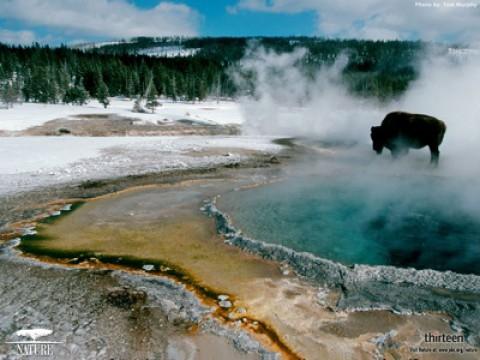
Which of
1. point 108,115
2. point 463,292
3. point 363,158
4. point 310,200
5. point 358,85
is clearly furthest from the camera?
point 358,85

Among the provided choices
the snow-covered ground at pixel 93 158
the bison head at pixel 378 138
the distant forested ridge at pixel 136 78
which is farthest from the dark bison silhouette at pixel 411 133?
the distant forested ridge at pixel 136 78

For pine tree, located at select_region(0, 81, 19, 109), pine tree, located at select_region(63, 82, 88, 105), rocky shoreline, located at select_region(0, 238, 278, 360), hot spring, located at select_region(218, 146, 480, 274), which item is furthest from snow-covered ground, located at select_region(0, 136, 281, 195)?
pine tree, located at select_region(63, 82, 88, 105)

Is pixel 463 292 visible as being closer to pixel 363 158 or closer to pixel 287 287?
pixel 287 287

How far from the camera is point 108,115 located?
3781cm

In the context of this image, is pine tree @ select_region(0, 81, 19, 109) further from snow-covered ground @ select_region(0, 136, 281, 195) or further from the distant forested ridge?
snow-covered ground @ select_region(0, 136, 281, 195)

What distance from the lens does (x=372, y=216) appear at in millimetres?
11023

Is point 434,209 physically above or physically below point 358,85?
below

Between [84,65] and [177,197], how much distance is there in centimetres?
7330

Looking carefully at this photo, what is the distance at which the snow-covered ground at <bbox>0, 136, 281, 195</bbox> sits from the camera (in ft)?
49.9

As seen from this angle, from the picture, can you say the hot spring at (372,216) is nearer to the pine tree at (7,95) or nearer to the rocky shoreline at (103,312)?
the rocky shoreline at (103,312)

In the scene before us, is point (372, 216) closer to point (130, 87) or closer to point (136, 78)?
point (130, 87)

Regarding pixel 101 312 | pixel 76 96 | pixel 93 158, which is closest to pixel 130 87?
pixel 76 96

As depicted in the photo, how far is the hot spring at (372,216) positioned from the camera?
8.61 m

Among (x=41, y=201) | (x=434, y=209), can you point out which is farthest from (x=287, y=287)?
(x=41, y=201)
